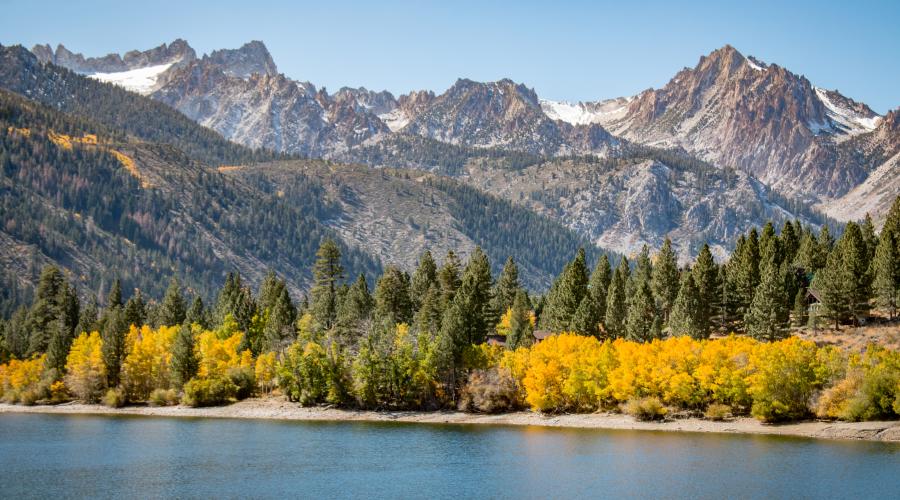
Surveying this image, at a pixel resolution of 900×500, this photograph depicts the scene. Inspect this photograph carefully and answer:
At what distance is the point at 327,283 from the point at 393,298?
1642cm

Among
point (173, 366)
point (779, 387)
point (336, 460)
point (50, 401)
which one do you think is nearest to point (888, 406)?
point (779, 387)

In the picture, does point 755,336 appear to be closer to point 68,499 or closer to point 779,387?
point 779,387

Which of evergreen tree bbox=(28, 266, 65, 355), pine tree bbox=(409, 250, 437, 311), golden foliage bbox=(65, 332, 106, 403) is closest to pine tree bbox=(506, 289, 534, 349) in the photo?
pine tree bbox=(409, 250, 437, 311)

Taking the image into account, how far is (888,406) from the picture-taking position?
10944 centimetres

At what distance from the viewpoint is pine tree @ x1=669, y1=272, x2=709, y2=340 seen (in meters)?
136

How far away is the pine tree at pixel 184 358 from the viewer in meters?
146

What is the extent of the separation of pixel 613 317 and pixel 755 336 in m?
20.8

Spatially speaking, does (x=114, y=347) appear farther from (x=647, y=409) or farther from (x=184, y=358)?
(x=647, y=409)

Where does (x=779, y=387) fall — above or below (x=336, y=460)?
above

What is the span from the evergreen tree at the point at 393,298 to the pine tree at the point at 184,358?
92.2 feet

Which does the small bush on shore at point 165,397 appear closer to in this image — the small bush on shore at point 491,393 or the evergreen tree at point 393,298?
the evergreen tree at point 393,298

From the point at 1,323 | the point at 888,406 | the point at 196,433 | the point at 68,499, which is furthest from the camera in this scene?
the point at 1,323

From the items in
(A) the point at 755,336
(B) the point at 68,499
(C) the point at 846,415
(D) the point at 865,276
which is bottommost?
(B) the point at 68,499

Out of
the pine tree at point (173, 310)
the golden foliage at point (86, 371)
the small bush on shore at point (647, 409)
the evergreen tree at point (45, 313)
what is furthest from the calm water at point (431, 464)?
the pine tree at point (173, 310)
